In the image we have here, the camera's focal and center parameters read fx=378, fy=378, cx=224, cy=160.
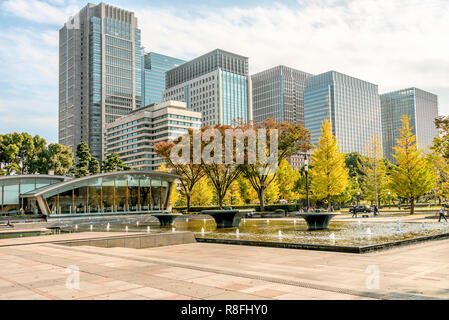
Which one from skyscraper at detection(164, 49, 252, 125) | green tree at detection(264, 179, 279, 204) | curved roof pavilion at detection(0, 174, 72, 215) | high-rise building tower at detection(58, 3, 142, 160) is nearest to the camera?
curved roof pavilion at detection(0, 174, 72, 215)

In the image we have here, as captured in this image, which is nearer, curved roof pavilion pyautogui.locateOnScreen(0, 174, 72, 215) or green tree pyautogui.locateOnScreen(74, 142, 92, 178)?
curved roof pavilion pyautogui.locateOnScreen(0, 174, 72, 215)

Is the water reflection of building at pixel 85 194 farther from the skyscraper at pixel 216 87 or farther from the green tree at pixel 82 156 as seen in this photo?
the skyscraper at pixel 216 87

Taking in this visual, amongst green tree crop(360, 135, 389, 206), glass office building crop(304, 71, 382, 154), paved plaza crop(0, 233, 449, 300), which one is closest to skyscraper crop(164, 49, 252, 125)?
glass office building crop(304, 71, 382, 154)

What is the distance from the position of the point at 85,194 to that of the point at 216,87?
12939 centimetres

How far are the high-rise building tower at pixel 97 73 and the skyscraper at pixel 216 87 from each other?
81.4 feet

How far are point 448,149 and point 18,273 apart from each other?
33608 mm

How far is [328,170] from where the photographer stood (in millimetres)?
46812

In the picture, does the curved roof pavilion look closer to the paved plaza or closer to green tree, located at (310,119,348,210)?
the paved plaza

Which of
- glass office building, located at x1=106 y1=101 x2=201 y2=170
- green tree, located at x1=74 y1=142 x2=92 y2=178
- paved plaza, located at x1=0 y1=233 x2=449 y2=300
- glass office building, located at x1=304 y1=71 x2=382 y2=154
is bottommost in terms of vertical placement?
paved plaza, located at x1=0 y1=233 x2=449 y2=300

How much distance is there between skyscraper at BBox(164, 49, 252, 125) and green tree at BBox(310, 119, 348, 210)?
115648mm

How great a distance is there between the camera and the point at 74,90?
591 ft

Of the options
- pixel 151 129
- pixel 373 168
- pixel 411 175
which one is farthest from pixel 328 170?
pixel 151 129

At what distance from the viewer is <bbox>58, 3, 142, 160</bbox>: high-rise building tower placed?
581ft
